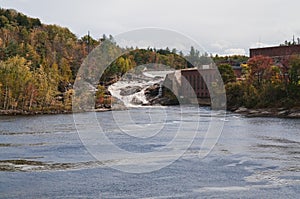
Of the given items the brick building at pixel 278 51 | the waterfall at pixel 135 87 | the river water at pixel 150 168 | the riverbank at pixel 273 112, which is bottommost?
the river water at pixel 150 168

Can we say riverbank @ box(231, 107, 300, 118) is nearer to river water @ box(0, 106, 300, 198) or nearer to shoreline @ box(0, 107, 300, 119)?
shoreline @ box(0, 107, 300, 119)

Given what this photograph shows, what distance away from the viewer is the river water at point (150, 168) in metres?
14.1

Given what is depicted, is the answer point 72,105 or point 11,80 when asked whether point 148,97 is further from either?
point 11,80

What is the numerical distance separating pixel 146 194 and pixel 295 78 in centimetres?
3986

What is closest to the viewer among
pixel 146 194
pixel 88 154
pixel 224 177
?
pixel 146 194

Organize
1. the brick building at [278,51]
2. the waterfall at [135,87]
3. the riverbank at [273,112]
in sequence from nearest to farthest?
the riverbank at [273,112]
the brick building at [278,51]
the waterfall at [135,87]

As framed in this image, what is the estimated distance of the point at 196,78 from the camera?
7606cm

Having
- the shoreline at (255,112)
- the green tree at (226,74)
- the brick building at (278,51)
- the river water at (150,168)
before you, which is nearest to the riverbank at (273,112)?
the shoreline at (255,112)

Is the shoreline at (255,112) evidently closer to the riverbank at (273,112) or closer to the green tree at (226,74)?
the riverbank at (273,112)

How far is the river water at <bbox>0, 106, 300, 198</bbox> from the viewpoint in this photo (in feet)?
46.2

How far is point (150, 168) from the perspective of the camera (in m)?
17.8

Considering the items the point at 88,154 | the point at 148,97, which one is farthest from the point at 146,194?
the point at 148,97

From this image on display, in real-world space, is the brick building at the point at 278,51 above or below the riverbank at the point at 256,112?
above

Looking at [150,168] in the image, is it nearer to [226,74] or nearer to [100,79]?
[226,74]
